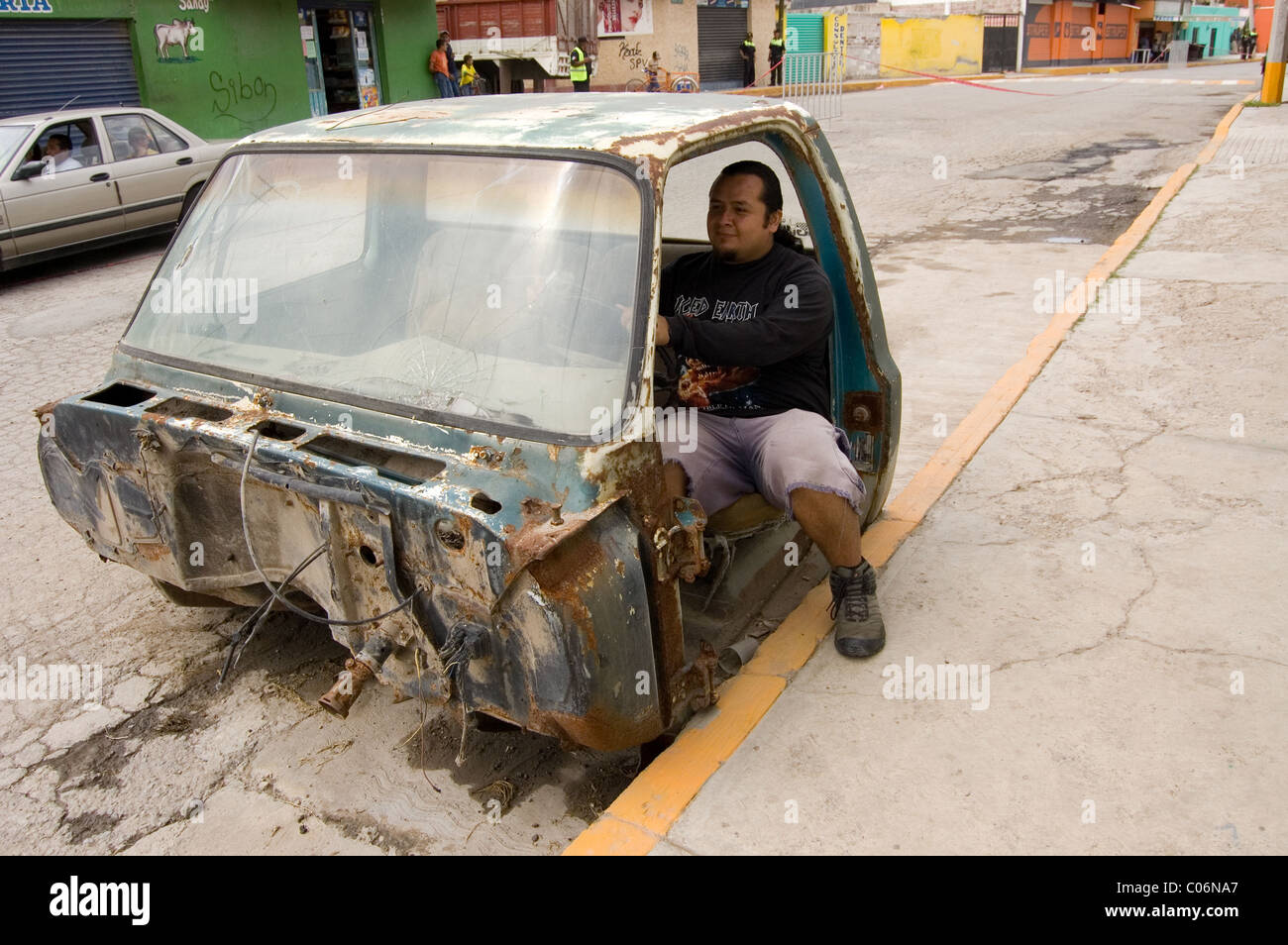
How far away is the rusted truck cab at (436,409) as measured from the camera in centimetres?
248

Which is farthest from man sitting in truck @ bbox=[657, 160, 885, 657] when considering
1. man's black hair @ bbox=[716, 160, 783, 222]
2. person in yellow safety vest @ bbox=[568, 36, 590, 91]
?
person in yellow safety vest @ bbox=[568, 36, 590, 91]

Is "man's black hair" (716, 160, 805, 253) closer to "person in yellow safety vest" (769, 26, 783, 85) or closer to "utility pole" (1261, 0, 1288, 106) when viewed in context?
"utility pole" (1261, 0, 1288, 106)

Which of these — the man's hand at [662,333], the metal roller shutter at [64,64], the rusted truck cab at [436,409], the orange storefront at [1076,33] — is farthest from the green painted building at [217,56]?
the orange storefront at [1076,33]

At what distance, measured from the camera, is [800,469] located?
3.21 m

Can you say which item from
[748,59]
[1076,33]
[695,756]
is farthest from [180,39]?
[1076,33]

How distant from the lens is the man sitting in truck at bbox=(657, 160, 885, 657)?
321 centimetres

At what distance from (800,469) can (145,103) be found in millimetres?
16273

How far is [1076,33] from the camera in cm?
4738

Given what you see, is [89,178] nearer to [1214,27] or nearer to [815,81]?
[815,81]

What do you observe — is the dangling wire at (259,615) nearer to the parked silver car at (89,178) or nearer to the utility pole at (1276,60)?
the parked silver car at (89,178)

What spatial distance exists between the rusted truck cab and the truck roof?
1cm

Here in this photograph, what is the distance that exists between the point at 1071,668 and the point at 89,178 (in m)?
10.2
